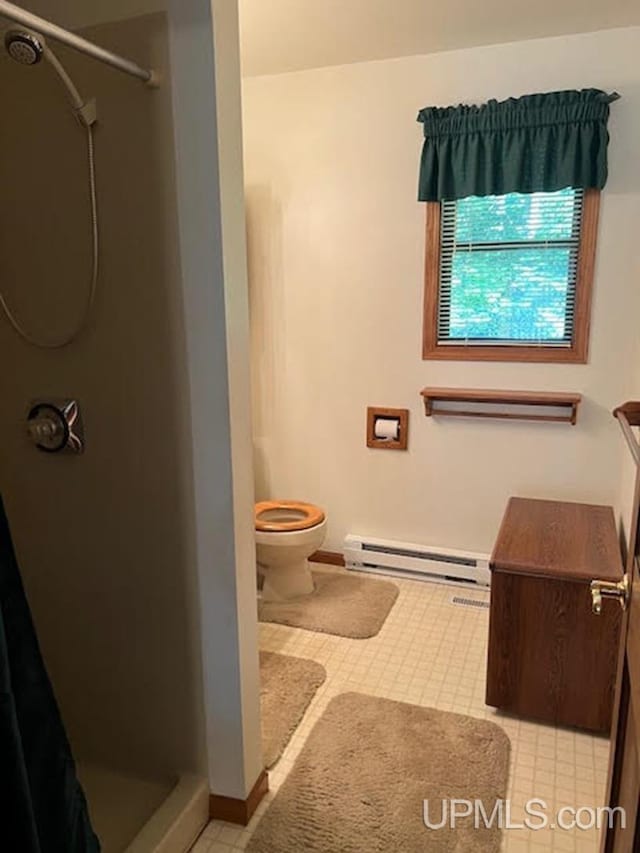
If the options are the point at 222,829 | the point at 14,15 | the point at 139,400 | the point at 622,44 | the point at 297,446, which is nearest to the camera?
the point at 14,15

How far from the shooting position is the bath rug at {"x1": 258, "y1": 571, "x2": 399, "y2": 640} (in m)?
2.68

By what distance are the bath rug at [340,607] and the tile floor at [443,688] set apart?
0.04 m

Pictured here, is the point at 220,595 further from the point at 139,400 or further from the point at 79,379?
the point at 79,379

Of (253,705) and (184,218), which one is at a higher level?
(184,218)

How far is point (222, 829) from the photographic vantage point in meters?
1.67

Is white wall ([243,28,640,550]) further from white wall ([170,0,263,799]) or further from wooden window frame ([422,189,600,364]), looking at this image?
white wall ([170,0,263,799])

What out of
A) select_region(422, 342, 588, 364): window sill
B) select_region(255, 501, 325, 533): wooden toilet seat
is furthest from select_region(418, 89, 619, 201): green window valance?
select_region(255, 501, 325, 533): wooden toilet seat

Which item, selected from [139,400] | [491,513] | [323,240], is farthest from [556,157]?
[139,400]

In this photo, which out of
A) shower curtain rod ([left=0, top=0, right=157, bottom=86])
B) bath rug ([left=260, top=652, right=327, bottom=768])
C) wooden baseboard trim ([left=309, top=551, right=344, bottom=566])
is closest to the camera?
shower curtain rod ([left=0, top=0, right=157, bottom=86])

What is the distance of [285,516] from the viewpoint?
301cm

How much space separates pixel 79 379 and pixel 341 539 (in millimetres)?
2016

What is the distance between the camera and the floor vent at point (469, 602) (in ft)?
9.45

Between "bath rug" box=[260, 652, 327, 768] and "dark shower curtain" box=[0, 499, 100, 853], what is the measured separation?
2.97 ft

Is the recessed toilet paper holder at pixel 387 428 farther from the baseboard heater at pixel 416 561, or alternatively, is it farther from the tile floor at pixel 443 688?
the tile floor at pixel 443 688
